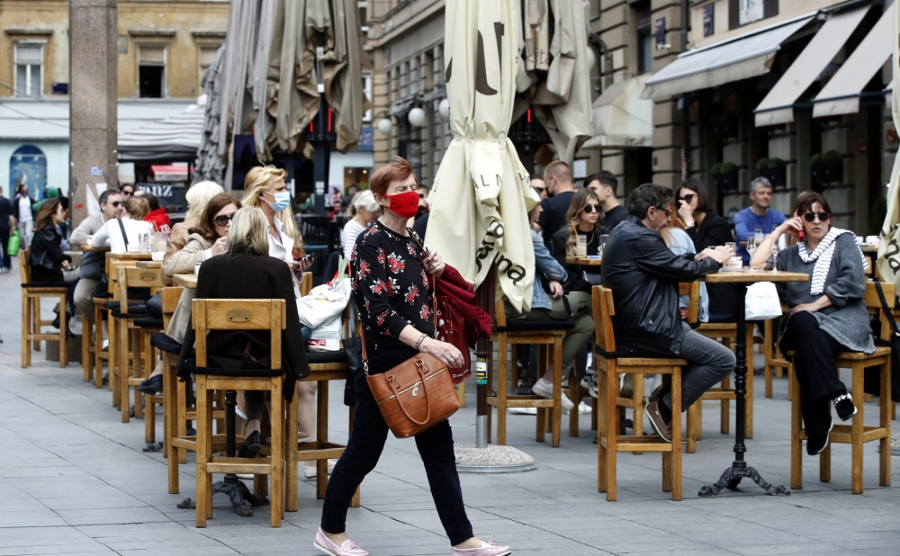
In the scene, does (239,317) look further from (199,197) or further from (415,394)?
(199,197)

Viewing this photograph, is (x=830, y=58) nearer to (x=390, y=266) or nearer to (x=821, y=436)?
(x=821, y=436)

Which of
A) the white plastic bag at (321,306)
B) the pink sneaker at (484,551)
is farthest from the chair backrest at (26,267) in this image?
the pink sneaker at (484,551)

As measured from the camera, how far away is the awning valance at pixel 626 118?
2753cm

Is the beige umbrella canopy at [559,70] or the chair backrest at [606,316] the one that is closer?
the chair backrest at [606,316]

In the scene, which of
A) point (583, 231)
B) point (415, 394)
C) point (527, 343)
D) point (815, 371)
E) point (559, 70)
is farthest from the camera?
point (559, 70)

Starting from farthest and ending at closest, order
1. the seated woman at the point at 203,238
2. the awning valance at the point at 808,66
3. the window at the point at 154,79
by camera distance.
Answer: the window at the point at 154,79 → the awning valance at the point at 808,66 → the seated woman at the point at 203,238

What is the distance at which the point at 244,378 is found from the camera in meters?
7.15

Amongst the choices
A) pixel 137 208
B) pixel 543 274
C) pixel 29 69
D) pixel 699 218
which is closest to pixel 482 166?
pixel 543 274

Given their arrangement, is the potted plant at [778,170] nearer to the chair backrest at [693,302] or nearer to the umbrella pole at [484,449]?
the umbrella pole at [484,449]

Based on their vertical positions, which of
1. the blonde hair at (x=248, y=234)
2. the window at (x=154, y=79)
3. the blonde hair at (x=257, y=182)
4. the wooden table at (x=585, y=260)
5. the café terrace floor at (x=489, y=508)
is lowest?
the café terrace floor at (x=489, y=508)

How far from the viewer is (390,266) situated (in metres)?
6.36

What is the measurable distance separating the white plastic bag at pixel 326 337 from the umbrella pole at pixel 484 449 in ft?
4.17

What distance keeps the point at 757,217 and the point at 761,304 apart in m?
4.05

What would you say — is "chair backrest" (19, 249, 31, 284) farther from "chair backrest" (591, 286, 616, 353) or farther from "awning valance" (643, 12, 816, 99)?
"awning valance" (643, 12, 816, 99)
